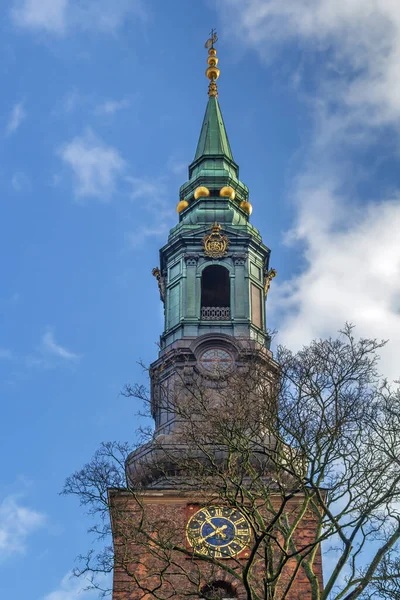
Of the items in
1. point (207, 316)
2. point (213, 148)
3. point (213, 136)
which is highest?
point (213, 136)

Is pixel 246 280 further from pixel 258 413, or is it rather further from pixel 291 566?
pixel 258 413

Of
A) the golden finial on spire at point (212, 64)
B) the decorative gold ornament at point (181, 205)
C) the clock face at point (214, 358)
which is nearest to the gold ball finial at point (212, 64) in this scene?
the golden finial on spire at point (212, 64)

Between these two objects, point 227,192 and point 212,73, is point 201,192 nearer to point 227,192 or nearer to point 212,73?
point 227,192

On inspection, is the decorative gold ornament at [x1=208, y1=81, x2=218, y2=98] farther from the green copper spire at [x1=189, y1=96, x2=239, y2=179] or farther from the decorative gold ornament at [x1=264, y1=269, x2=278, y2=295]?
the decorative gold ornament at [x1=264, y1=269, x2=278, y2=295]

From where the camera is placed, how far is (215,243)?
4050cm

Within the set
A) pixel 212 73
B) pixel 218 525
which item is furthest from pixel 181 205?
pixel 218 525

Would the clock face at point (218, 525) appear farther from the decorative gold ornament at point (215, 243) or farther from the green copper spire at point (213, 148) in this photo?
the green copper spire at point (213, 148)

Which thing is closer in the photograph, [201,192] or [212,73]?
[201,192]

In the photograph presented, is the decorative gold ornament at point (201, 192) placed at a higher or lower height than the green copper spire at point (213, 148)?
lower

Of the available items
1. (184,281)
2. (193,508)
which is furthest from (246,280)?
(193,508)

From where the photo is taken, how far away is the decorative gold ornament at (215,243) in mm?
40219

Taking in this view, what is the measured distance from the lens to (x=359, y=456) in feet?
71.2

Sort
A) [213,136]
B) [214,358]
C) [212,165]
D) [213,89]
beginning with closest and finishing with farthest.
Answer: [214,358] → [212,165] → [213,136] → [213,89]

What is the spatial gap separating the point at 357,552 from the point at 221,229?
21183mm
